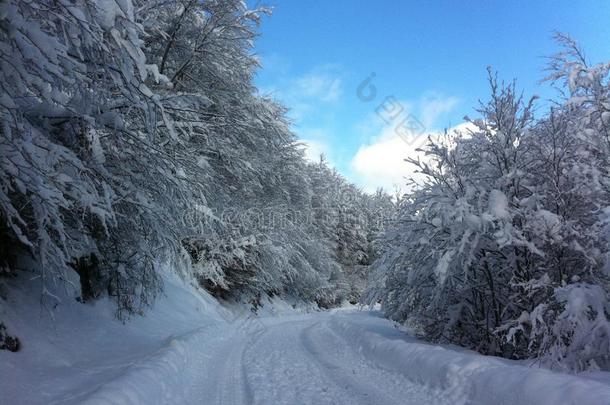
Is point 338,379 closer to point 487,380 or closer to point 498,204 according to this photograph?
point 487,380

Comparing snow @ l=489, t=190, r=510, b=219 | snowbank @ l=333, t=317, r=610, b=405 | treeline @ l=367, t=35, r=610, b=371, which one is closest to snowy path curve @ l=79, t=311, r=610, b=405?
snowbank @ l=333, t=317, r=610, b=405

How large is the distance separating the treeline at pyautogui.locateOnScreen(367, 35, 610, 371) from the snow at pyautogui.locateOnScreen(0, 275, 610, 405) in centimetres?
119

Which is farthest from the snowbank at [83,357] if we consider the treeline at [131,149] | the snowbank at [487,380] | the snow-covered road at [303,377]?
the snowbank at [487,380]

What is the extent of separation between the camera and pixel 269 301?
26297 millimetres

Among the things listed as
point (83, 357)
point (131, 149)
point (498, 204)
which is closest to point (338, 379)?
point (83, 357)

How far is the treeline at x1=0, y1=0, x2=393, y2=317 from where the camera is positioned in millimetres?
4270

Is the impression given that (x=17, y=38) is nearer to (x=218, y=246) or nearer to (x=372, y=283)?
(x=372, y=283)

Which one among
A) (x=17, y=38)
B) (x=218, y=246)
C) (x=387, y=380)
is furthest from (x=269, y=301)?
(x=17, y=38)

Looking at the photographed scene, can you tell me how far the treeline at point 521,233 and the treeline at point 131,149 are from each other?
16.7 ft

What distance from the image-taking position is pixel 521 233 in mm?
8266

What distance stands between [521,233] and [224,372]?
20.0ft

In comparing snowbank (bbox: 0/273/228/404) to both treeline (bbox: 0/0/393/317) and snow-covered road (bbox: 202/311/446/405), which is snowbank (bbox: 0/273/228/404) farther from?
snow-covered road (bbox: 202/311/446/405)

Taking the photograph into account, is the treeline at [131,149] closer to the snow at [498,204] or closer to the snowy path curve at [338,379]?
the snowy path curve at [338,379]

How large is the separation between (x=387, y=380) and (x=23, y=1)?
23.5ft
